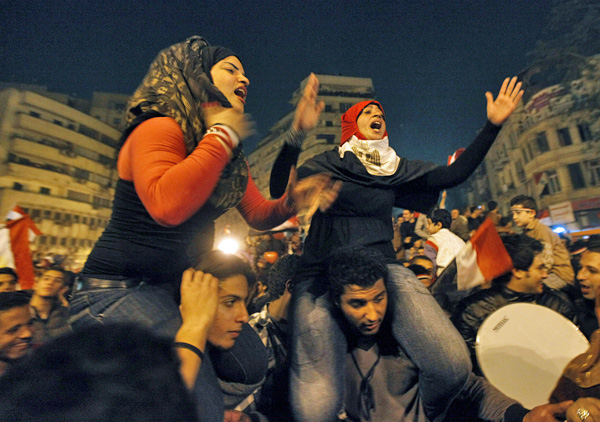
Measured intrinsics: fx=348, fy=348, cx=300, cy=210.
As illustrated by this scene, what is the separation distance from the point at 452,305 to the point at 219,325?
2991 millimetres

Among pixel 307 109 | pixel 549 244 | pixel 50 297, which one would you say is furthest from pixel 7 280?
pixel 549 244

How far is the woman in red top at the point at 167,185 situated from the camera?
138 centimetres

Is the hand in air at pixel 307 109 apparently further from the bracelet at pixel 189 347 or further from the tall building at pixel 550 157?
the tall building at pixel 550 157

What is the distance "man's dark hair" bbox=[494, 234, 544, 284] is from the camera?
3.67 meters

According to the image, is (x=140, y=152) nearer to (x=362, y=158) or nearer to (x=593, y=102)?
(x=362, y=158)

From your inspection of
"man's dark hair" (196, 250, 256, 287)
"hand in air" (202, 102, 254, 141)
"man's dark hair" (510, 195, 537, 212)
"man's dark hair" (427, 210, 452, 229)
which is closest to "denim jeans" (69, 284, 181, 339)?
"man's dark hair" (196, 250, 256, 287)

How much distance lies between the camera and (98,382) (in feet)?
1.88

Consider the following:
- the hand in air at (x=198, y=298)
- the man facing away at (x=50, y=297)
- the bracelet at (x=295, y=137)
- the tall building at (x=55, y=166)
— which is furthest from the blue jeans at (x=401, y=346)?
the tall building at (x=55, y=166)

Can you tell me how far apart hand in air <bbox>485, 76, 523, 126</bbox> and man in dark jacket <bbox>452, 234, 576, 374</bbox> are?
1.94 m

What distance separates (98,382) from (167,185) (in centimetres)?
86

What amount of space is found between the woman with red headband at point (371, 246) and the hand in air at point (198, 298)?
37.0 inches

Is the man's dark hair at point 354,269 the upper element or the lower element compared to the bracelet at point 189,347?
upper

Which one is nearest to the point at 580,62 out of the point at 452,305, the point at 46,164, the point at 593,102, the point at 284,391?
the point at 593,102

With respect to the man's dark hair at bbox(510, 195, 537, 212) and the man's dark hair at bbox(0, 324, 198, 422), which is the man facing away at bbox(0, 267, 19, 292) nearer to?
the man's dark hair at bbox(0, 324, 198, 422)
